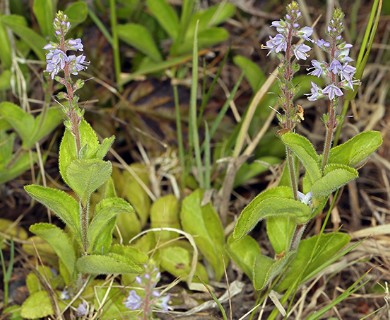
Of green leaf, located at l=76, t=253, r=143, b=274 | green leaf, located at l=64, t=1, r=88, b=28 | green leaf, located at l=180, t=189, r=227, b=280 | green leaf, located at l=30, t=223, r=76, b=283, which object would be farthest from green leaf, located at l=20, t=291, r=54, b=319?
green leaf, located at l=64, t=1, r=88, b=28

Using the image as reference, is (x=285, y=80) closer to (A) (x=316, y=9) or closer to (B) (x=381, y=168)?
(B) (x=381, y=168)

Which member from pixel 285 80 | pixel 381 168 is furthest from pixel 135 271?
pixel 381 168

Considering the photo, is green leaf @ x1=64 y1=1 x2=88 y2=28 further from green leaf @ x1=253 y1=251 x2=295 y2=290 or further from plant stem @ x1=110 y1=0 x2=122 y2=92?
green leaf @ x1=253 y1=251 x2=295 y2=290

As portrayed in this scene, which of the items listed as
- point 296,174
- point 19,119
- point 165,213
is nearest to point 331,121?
point 296,174

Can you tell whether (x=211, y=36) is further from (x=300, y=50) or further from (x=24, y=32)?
(x=300, y=50)

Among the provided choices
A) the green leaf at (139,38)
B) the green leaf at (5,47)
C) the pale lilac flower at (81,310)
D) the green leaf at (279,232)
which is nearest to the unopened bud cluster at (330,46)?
the green leaf at (279,232)

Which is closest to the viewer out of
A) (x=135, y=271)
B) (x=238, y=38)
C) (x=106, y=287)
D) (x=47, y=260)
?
(x=135, y=271)
